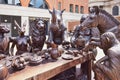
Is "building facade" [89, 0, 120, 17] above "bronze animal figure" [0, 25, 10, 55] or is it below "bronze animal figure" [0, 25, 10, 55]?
above

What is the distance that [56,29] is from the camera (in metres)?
2.20

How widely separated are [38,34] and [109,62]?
2.65 ft

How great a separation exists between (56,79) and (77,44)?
0.57 meters

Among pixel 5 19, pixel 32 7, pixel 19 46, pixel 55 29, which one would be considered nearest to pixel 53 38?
pixel 55 29

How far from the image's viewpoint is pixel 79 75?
2.63 m

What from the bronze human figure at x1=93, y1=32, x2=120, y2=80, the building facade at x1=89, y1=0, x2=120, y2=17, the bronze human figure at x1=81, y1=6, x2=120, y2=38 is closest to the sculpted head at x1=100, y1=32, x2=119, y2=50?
the bronze human figure at x1=93, y1=32, x2=120, y2=80

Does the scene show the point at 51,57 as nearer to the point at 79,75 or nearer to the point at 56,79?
the point at 56,79

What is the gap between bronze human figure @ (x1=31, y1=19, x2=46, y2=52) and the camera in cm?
203

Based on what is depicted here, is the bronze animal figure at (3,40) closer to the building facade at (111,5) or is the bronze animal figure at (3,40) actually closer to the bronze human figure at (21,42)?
the bronze human figure at (21,42)

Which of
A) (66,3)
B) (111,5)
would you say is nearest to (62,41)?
(66,3)

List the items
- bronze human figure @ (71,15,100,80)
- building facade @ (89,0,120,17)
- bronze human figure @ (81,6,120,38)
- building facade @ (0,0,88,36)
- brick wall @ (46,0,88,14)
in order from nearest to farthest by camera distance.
Result: bronze human figure @ (81,6,120,38) < bronze human figure @ (71,15,100,80) < building facade @ (0,0,88,36) < brick wall @ (46,0,88,14) < building facade @ (89,0,120,17)

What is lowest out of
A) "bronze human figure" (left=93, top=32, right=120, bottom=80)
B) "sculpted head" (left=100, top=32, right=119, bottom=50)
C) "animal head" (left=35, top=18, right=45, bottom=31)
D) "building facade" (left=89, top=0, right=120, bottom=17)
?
"bronze human figure" (left=93, top=32, right=120, bottom=80)

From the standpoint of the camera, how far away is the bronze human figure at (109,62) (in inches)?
59.1

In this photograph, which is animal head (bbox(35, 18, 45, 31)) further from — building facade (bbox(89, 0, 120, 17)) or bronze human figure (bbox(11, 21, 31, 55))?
building facade (bbox(89, 0, 120, 17))
